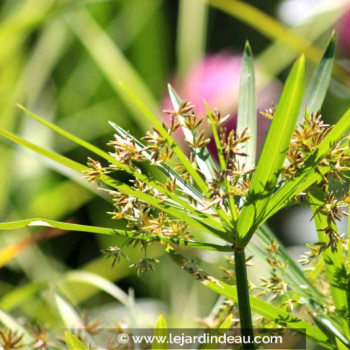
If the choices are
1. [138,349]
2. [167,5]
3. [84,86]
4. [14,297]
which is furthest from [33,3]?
[138,349]

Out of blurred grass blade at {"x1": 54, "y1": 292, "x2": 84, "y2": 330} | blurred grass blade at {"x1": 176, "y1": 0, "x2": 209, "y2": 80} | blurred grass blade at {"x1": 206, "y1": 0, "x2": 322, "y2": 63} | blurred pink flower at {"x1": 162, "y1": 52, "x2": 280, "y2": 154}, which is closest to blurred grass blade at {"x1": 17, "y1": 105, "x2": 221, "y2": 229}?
blurred grass blade at {"x1": 54, "y1": 292, "x2": 84, "y2": 330}

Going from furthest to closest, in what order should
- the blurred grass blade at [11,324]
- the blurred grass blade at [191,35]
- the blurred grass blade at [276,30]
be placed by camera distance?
the blurred grass blade at [191,35]
the blurred grass blade at [276,30]
the blurred grass blade at [11,324]

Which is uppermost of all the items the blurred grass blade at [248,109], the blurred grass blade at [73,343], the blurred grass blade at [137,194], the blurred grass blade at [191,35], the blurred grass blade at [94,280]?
the blurred grass blade at [191,35]

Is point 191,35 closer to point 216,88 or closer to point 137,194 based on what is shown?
point 216,88

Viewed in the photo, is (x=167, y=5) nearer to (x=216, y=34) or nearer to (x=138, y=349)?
(x=216, y=34)

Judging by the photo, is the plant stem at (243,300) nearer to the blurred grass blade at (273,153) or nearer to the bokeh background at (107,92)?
the blurred grass blade at (273,153)

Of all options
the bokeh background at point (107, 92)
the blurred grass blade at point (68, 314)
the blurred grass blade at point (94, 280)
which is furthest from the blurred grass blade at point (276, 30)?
the blurred grass blade at point (68, 314)

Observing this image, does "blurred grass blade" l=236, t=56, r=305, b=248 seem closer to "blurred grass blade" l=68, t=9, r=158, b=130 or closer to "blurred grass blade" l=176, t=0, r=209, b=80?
"blurred grass blade" l=68, t=9, r=158, b=130
